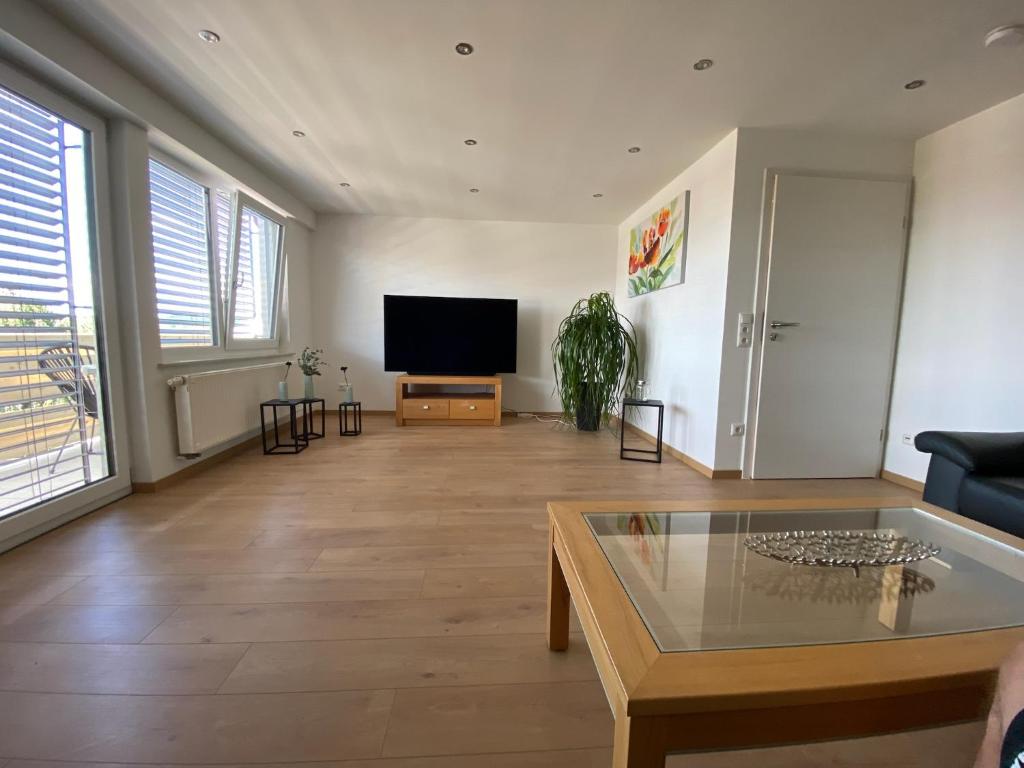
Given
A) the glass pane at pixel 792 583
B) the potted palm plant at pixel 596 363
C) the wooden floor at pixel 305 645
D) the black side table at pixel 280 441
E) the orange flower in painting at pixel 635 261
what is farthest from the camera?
the orange flower in painting at pixel 635 261

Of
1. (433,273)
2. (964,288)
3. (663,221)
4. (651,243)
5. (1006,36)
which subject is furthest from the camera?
(433,273)

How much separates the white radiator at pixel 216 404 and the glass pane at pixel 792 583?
2737mm

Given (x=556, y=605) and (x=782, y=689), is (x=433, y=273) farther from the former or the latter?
(x=782, y=689)

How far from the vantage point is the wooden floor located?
94 cm

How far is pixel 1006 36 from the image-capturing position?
5.44 ft

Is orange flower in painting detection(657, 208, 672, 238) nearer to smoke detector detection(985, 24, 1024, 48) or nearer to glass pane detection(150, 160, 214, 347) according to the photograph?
smoke detector detection(985, 24, 1024, 48)

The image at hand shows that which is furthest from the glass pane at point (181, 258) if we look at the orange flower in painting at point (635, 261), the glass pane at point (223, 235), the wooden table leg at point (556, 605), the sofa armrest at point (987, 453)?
the sofa armrest at point (987, 453)

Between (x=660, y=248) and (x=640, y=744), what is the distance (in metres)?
3.65

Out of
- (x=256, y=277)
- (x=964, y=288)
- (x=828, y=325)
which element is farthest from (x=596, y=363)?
(x=256, y=277)

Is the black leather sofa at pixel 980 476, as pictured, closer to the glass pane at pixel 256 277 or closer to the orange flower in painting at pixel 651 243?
the orange flower in painting at pixel 651 243

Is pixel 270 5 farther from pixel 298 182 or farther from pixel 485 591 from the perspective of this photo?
pixel 485 591

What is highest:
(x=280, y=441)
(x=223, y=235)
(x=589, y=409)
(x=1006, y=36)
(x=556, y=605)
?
(x=1006, y=36)

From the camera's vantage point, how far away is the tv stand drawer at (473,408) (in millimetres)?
4387

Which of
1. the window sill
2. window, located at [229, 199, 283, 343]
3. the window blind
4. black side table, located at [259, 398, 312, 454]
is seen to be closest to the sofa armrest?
black side table, located at [259, 398, 312, 454]
